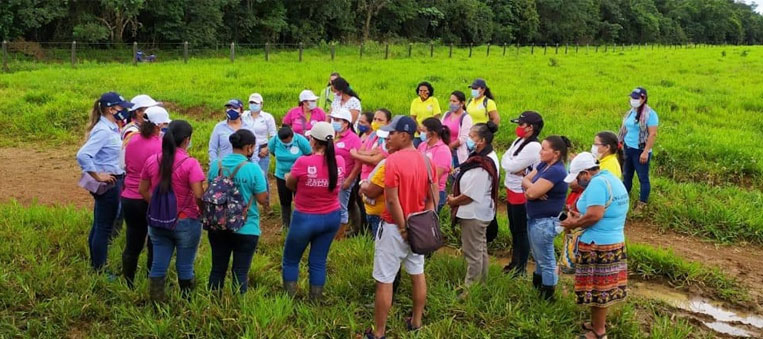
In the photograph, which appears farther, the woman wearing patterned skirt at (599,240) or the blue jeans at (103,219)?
the blue jeans at (103,219)

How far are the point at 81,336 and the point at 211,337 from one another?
36.2 inches

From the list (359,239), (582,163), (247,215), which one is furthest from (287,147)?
(582,163)

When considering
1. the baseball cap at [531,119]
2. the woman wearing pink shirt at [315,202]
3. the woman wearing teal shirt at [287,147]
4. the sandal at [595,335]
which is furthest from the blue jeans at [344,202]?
the sandal at [595,335]

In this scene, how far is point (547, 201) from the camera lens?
4.28 m

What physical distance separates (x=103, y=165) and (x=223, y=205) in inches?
56.1

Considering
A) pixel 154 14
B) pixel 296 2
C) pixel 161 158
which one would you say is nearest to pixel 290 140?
pixel 161 158

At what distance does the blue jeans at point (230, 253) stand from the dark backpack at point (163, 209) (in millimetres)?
288

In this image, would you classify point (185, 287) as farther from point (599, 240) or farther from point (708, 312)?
point (708, 312)

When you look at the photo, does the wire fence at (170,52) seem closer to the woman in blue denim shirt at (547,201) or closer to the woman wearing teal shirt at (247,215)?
the woman wearing teal shirt at (247,215)

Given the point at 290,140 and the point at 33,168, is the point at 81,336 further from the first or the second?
the point at 33,168

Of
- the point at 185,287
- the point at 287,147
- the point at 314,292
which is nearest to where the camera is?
the point at 185,287

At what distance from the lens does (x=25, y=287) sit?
4246mm

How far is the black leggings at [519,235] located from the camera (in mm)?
4926

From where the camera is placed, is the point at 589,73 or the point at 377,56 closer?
the point at 589,73
